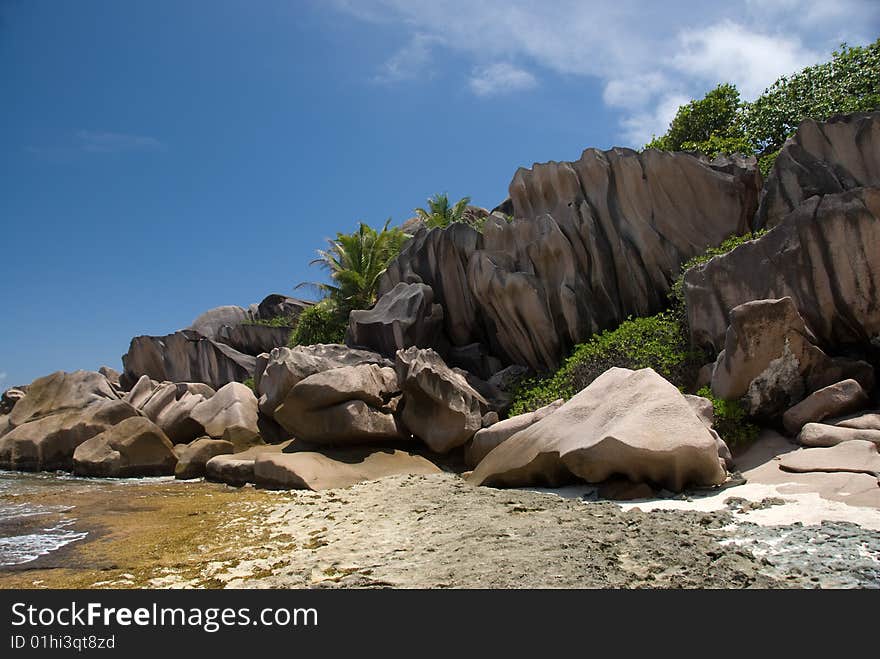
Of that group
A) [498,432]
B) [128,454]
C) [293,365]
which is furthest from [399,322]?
[128,454]

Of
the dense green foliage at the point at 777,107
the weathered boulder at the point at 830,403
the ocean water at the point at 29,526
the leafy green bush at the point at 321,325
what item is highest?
the dense green foliage at the point at 777,107

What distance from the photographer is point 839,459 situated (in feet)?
23.1

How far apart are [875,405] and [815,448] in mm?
1763

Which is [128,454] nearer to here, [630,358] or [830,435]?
[630,358]

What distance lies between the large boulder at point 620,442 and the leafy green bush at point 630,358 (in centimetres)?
288

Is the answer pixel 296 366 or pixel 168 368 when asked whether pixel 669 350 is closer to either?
pixel 296 366

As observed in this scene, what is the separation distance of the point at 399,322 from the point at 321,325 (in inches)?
322

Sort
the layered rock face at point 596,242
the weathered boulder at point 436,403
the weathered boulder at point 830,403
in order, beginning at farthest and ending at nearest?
the layered rock face at point 596,242 → the weathered boulder at point 436,403 → the weathered boulder at point 830,403

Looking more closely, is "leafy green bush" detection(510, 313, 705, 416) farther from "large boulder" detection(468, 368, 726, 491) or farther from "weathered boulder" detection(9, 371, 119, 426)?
"weathered boulder" detection(9, 371, 119, 426)

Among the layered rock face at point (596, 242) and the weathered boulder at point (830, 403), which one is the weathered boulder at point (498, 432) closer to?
the weathered boulder at point (830, 403)

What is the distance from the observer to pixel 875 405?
8719 millimetres

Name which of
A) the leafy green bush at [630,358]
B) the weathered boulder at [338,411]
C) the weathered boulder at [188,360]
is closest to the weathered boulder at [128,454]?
the weathered boulder at [338,411]

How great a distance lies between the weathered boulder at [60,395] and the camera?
16.1 meters

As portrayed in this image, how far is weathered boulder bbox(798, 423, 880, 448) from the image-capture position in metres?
7.61
